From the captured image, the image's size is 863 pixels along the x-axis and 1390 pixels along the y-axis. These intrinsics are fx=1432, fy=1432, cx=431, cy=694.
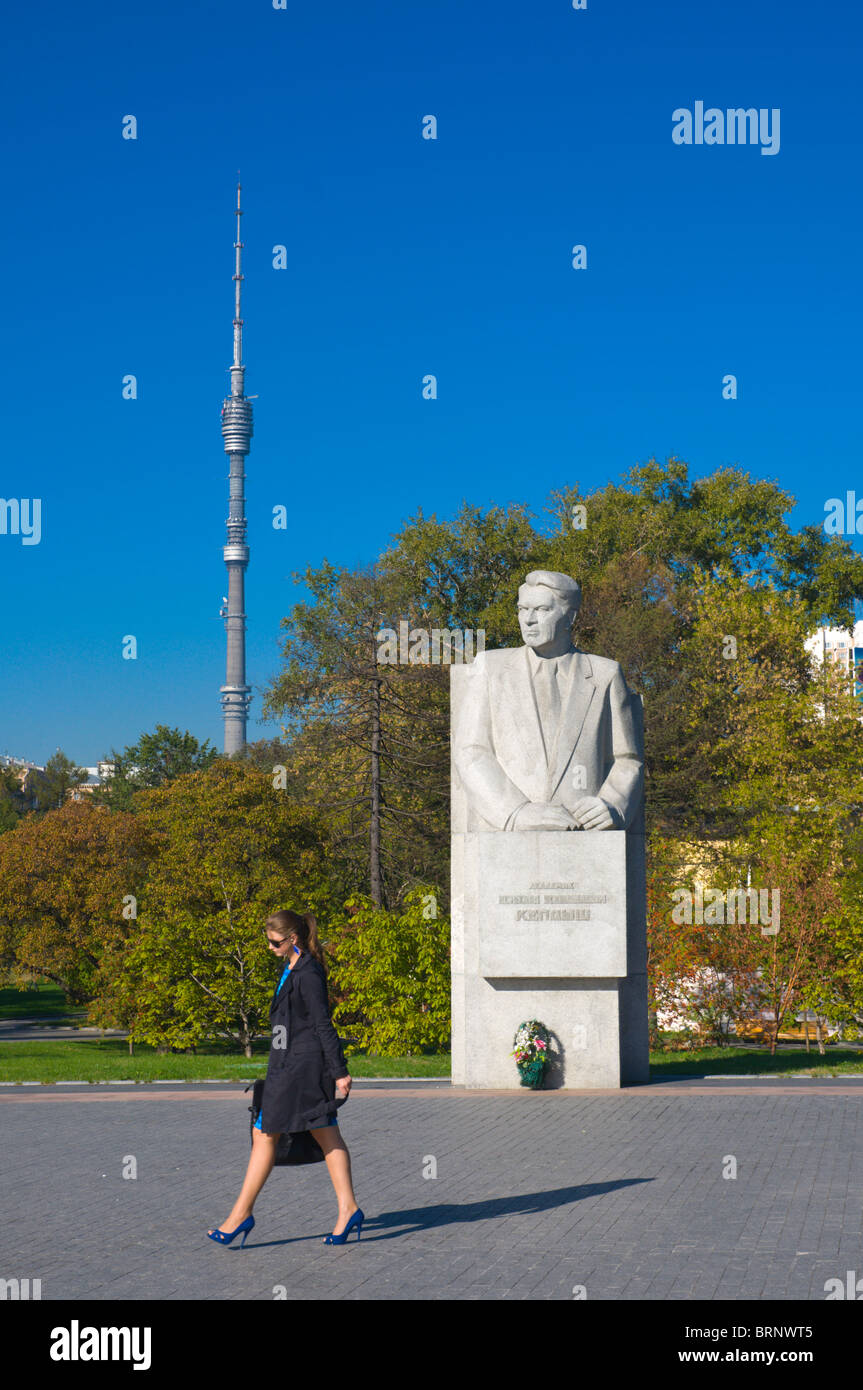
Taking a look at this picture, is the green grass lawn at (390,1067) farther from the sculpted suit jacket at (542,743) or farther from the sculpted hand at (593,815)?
the sculpted suit jacket at (542,743)

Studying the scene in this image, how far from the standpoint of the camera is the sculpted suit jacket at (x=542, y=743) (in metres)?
14.3

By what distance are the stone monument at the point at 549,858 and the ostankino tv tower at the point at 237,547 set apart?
136 metres

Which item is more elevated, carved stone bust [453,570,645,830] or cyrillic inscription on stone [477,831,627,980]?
carved stone bust [453,570,645,830]

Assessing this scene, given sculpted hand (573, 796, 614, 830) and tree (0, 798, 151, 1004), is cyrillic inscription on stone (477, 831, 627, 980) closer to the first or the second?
sculpted hand (573, 796, 614, 830)

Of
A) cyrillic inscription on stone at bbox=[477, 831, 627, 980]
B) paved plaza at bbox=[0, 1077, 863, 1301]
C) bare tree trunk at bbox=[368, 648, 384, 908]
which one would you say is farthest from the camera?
bare tree trunk at bbox=[368, 648, 384, 908]

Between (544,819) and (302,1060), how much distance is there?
656cm

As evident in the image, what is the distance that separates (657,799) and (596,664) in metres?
25.2

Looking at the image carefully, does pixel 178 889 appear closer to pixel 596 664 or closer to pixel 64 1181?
pixel 596 664

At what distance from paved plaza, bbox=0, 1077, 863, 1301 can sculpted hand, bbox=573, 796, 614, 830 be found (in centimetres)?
255

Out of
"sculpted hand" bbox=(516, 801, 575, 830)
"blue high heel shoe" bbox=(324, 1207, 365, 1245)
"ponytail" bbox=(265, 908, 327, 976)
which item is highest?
"sculpted hand" bbox=(516, 801, 575, 830)

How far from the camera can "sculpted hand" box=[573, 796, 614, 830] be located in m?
13.8

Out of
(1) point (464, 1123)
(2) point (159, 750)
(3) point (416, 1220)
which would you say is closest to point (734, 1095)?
(1) point (464, 1123)

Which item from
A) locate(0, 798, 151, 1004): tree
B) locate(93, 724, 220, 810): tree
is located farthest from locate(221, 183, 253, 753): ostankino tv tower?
locate(0, 798, 151, 1004): tree

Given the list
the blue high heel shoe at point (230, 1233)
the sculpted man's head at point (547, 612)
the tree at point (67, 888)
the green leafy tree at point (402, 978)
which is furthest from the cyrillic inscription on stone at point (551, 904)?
the tree at point (67, 888)
